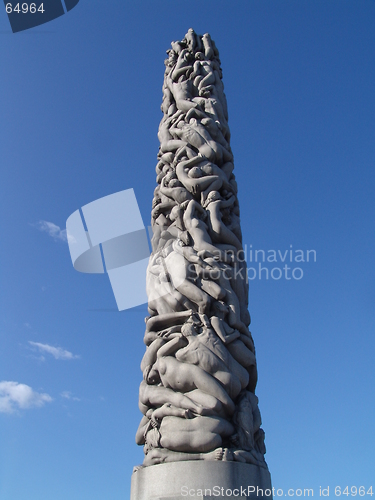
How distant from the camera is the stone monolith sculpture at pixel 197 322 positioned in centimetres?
510

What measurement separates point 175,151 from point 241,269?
8.29 ft

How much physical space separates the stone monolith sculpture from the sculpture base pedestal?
0.01m

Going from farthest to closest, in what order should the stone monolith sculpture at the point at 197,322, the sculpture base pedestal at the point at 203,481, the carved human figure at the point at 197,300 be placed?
the carved human figure at the point at 197,300 → the stone monolith sculpture at the point at 197,322 → the sculpture base pedestal at the point at 203,481

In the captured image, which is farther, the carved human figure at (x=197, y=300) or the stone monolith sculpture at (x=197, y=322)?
the carved human figure at (x=197, y=300)

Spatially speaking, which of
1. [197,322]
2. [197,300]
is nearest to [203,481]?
[197,322]

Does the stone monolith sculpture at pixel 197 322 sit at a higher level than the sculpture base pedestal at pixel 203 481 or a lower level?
higher

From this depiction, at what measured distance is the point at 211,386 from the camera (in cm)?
540

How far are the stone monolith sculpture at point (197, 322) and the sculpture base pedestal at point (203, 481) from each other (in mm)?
11

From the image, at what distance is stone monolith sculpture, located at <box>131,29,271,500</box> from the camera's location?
510 cm

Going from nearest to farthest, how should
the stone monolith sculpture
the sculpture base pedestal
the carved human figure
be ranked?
the sculpture base pedestal
the stone monolith sculpture
the carved human figure

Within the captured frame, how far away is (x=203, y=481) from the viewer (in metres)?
4.85

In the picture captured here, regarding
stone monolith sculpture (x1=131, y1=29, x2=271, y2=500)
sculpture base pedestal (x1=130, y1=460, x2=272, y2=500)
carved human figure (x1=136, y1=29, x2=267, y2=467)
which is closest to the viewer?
sculpture base pedestal (x1=130, y1=460, x2=272, y2=500)

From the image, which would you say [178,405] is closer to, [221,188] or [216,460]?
[216,460]

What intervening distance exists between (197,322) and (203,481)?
1.93 m
